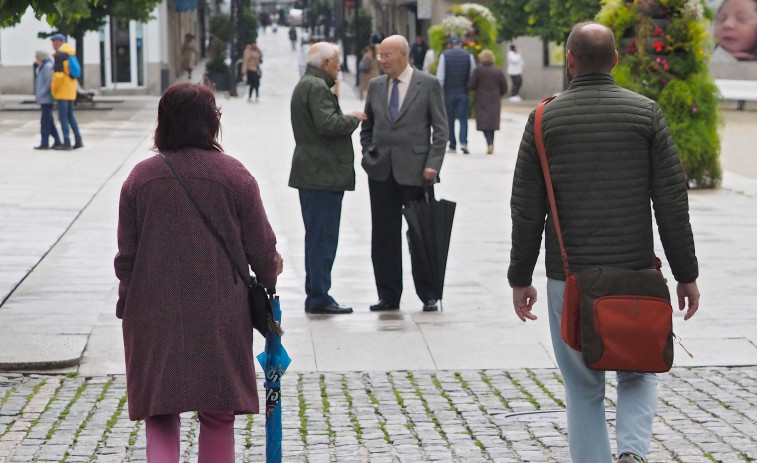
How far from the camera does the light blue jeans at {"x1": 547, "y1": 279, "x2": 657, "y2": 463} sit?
4.50 meters

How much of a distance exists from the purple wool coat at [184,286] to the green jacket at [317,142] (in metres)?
4.41

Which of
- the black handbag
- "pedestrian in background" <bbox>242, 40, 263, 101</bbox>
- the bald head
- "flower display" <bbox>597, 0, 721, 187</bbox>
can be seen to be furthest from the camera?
"pedestrian in background" <bbox>242, 40, 263, 101</bbox>

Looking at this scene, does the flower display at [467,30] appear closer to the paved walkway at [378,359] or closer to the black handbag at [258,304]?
the paved walkway at [378,359]

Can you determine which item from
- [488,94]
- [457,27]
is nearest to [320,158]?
[488,94]

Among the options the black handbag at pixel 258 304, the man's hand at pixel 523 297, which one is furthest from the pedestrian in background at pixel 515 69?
the black handbag at pixel 258 304

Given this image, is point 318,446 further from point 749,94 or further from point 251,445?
point 749,94

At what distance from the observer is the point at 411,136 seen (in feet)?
29.2

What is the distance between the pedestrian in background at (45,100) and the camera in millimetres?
21891

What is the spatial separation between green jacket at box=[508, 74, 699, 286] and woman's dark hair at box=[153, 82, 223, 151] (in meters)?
1.07

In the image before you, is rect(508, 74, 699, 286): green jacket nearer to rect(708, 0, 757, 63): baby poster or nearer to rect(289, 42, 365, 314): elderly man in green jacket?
rect(289, 42, 365, 314): elderly man in green jacket

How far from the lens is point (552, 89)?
42375mm

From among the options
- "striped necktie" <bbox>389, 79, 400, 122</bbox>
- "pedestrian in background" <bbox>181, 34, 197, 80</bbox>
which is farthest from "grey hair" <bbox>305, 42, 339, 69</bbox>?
"pedestrian in background" <bbox>181, 34, 197, 80</bbox>

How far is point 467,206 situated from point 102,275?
5.65 metres

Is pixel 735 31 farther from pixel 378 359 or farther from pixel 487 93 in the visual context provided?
pixel 378 359
